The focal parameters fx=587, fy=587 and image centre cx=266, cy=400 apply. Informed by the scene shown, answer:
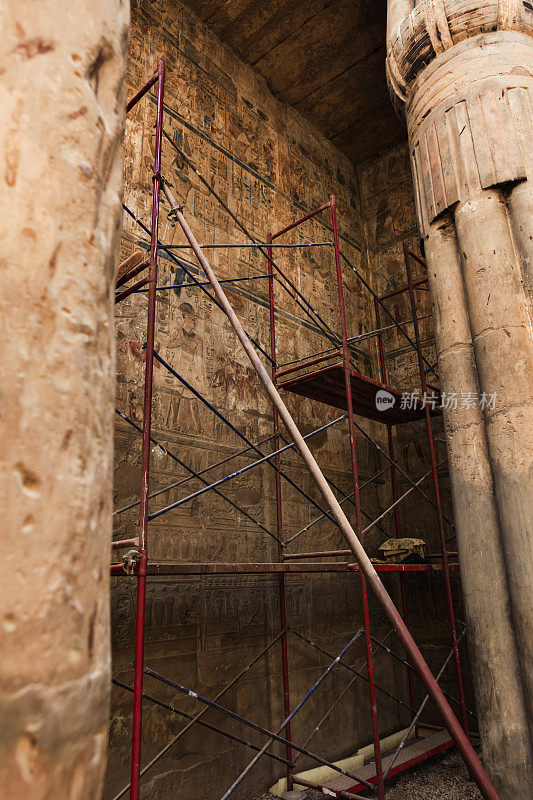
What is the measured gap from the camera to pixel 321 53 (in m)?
8.29

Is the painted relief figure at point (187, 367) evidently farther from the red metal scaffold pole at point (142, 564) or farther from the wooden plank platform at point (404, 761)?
the wooden plank platform at point (404, 761)

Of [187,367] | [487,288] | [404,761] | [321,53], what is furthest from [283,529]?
[321,53]

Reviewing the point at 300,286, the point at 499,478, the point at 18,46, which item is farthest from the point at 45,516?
the point at 300,286

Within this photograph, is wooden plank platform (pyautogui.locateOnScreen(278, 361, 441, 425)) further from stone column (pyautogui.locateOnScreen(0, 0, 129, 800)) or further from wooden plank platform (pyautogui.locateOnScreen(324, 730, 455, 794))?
stone column (pyautogui.locateOnScreen(0, 0, 129, 800))

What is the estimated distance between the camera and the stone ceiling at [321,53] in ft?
25.0

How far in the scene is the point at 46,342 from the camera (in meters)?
1.00

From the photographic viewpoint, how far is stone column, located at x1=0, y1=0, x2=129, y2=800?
2.83ft

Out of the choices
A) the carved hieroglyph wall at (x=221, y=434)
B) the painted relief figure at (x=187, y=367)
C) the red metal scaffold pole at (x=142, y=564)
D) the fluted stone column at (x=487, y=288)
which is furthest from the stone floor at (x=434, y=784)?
the painted relief figure at (x=187, y=367)

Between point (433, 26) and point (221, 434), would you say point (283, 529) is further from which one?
point (433, 26)

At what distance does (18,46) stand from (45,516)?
2.87ft

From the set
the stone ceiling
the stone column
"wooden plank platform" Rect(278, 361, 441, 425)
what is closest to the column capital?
the stone ceiling

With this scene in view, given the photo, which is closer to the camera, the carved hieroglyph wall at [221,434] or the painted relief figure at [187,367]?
the carved hieroglyph wall at [221,434]

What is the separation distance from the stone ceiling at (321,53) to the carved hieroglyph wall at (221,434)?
0.92ft

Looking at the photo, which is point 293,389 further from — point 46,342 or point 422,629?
point 46,342
